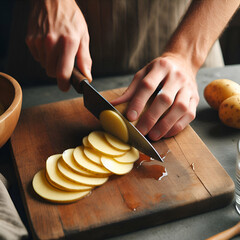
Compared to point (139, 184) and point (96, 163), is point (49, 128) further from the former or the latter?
point (139, 184)

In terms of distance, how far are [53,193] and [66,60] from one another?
690 millimetres

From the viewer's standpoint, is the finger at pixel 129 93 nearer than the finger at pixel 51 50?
Yes

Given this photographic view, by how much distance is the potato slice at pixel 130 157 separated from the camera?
4.93 ft

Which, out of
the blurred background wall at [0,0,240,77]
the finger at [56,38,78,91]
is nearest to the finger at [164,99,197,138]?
the finger at [56,38,78,91]

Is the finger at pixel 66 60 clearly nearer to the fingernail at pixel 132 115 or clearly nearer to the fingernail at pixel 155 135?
the fingernail at pixel 132 115

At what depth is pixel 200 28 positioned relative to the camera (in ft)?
6.51

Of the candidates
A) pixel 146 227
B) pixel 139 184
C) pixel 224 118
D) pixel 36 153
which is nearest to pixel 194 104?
pixel 224 118

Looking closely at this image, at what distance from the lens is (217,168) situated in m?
1.51

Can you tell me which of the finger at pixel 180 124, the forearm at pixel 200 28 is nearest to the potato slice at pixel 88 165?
the finger at pixel 180 124

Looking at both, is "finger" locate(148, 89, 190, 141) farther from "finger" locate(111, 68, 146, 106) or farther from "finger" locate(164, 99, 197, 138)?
"finger" locate(111, 68, 146, 106)

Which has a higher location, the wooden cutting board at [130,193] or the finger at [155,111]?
the finger at [155,111]

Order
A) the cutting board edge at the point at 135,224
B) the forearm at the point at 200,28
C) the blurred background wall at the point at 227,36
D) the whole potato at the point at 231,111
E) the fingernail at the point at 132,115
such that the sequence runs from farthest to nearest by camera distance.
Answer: the blurred background wall at the point at 227,36 → the forearm at the point at 200,28 → the whole potato at the point at 231,111 → the fingernail at the point at 132,115 → the cutting board edge at the point at 135,224

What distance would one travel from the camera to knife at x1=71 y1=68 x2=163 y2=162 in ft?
4.91

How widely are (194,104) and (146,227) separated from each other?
27.1 inches
